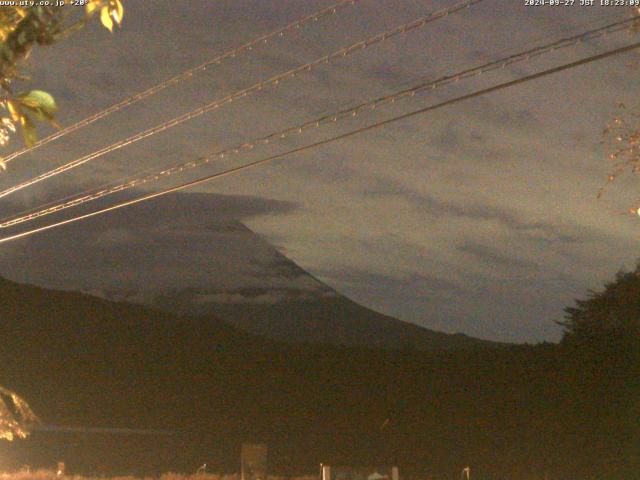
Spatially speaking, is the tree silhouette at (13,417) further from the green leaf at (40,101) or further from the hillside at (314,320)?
the hillside at (314,320)

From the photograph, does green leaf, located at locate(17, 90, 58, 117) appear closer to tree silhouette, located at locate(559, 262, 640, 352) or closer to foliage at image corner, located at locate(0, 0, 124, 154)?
foliage at image corner, located at locate(0, 0, 124, 154)

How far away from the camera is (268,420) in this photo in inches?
1766

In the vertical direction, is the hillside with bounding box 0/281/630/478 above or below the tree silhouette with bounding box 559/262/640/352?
below

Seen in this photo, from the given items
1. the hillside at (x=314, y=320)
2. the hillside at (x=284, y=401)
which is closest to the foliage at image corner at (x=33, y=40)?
the hillside at (x=284, y=401)

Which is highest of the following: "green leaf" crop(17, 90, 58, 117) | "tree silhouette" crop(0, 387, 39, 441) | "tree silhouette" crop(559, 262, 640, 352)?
"tree silhouette" crop(559, 262, 640, 352)

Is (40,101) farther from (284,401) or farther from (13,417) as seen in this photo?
(284,401)

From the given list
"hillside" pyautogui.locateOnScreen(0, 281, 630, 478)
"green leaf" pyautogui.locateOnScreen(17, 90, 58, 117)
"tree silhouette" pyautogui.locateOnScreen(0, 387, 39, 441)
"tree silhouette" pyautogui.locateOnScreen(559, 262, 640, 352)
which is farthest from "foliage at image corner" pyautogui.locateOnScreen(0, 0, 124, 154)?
"tree silhouette" pyautogui.locateOnScreen(559, 262, 640, 352)

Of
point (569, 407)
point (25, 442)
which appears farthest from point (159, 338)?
point (569, 407)

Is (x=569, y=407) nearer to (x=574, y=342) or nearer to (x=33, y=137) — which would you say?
(x=574, y=342)

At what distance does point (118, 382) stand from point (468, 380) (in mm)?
20452

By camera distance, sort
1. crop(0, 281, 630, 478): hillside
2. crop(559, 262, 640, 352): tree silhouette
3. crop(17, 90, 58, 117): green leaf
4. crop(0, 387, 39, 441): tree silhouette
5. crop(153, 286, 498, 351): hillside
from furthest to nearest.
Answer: crop(153, 286, 498, 351): hillside → crop(559, 262, 640, 352): tree silhouette → crop(0, 281, 630, 478): hillside → crop(0, 387, 39, 441): tree silhouette → crop(17, 90, 58, 117): green leaf

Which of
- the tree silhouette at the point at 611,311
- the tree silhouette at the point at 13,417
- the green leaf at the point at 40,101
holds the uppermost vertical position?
the tree silhouette at the point at 611,311

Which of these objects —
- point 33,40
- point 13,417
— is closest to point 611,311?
point 13,417

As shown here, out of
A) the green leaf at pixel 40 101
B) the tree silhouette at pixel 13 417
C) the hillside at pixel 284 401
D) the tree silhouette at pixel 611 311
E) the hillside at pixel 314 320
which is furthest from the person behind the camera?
the hillside at pixel 314 320
